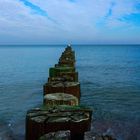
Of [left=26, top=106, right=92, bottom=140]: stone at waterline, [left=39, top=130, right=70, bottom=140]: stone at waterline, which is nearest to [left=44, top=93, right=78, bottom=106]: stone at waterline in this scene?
[left=26, top=106, right=92, bottom=140]: stone at waterline

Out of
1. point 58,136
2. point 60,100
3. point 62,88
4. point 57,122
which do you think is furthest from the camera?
point 62,88

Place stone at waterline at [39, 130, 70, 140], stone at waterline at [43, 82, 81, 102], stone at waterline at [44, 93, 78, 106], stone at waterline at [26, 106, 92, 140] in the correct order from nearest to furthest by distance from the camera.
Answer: stone at waterline at [39, 130, 70, 140], stone at waterline at [26, 106, 92, 140], stone at waterline at [44, 93, 78, 106], stone at waterline at [43, 82, 81, 102]

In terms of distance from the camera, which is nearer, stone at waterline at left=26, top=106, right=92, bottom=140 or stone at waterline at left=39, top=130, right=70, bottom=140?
stone at waterline at left=39, top=130, right=70, bottom=140

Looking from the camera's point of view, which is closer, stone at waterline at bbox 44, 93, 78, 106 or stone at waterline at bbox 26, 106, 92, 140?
stone at waterline at bbox 26, 106, 92, 140

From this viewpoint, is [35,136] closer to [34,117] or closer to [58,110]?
[34,117]

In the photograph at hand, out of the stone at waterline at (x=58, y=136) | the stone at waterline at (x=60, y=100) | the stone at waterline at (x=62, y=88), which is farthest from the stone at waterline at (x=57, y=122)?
the stone at waterline at (x=62, y=88)

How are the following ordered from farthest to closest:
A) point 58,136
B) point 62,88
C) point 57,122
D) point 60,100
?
point 62,88 → point 60,100 → point 57,122 → point 58,136

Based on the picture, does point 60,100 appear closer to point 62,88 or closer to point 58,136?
point 62,88

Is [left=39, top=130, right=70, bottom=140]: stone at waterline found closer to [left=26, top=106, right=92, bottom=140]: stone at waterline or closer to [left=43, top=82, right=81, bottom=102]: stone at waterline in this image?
[left=26, top=106, right=92, bottom=140]: stone at waterline

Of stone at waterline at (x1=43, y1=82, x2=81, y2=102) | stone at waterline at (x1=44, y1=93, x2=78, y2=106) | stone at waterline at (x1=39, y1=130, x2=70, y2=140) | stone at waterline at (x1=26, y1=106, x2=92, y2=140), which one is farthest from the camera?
stone at waterline at (x1=43, y1=82, x2=81, y2=102)

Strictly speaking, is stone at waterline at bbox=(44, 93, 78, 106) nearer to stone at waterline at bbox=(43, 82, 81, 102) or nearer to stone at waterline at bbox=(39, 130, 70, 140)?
stone at waterline at bbox=(43, 82, 81, 102)

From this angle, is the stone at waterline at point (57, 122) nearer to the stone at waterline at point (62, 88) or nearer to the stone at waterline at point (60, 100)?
the stone at waterline at point (60, 100)

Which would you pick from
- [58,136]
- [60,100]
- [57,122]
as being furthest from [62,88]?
[58,136]

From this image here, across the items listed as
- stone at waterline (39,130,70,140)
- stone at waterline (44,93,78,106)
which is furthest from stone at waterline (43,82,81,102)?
stone at waterline (39,130,70,140)
